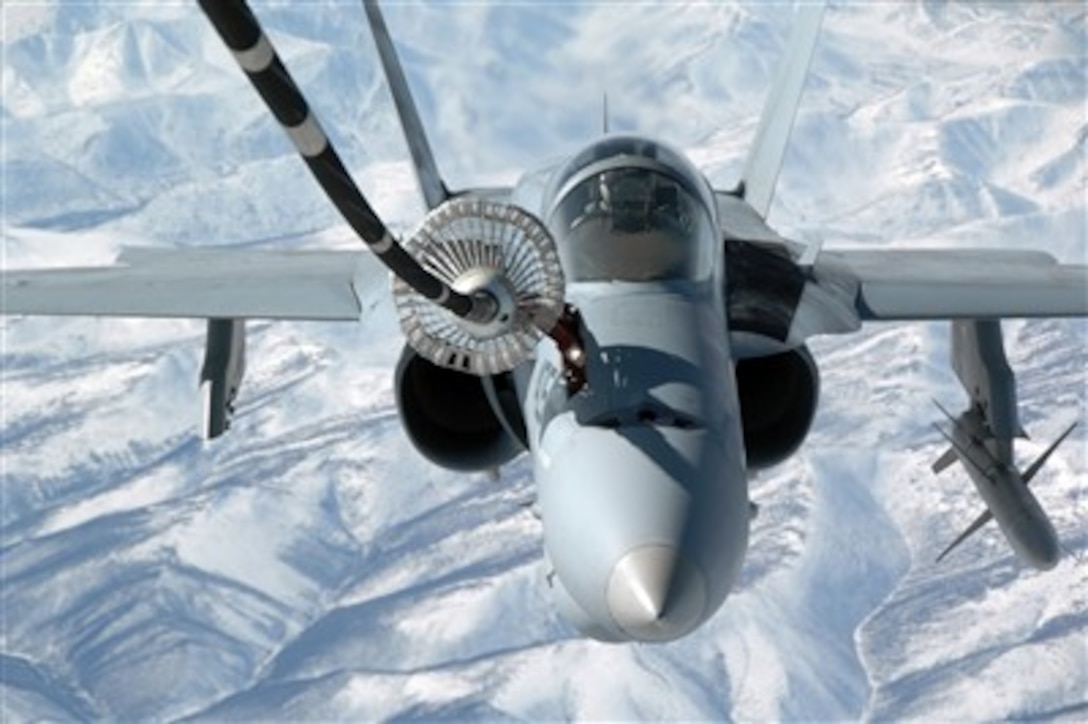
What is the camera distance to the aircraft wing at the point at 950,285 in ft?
49.3

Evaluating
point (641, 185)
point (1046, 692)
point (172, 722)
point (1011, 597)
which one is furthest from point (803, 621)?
point (641, 185)

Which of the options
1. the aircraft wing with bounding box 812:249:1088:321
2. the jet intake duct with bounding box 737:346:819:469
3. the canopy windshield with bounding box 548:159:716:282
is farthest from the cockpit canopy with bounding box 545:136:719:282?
the aircraft wing with bounding box 812:249:1088:321

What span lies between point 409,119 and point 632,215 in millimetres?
4392

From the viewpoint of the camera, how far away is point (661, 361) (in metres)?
11.0

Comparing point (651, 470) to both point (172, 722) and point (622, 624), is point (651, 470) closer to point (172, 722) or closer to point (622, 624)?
point (622, 624)

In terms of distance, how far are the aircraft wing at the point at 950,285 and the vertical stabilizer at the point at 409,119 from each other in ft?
11.6

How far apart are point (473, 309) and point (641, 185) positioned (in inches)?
145

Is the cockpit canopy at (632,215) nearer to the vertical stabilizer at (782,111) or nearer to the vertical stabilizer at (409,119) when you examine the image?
the vertical stabilizer at (409,119)

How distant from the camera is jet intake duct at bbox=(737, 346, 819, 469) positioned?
532 inches

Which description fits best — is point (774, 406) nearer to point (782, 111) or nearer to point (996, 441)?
point (996, 441)

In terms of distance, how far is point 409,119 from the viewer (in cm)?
1630

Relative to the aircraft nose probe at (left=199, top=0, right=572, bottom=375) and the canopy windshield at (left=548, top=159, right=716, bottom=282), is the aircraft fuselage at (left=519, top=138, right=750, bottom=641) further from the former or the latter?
the aircraft nose probe at (left=199, top=0, right=572, bottom=375)

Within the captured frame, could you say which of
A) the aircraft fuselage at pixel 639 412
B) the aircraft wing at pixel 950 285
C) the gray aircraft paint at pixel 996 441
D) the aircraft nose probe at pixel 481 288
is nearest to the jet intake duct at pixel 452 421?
the aircraft fuselage at pixel 639 412

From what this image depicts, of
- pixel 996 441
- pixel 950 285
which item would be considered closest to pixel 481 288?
pixel 950 285
